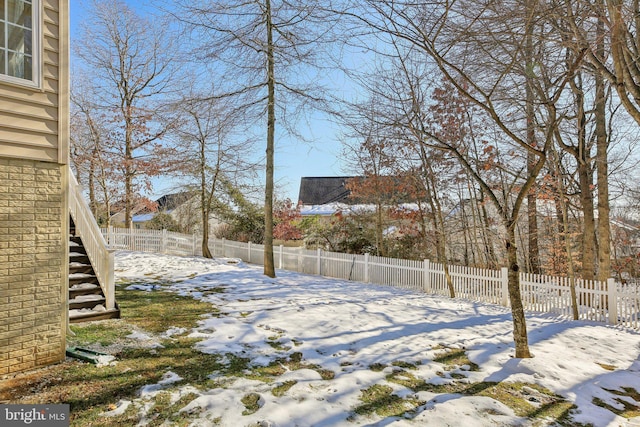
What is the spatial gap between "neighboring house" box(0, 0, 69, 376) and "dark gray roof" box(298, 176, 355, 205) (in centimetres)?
1928

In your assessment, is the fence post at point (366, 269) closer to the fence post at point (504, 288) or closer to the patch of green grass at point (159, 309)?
the fence post at point (504, 288)

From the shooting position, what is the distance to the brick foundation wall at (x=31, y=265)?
313 centimetres

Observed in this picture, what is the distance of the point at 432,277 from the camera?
8.84 m

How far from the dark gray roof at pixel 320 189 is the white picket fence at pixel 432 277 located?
10359 millimetres

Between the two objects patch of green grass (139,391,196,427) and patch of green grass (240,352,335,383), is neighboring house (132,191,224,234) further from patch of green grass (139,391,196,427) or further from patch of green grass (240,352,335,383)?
patch of green grass (139,391,196,427)

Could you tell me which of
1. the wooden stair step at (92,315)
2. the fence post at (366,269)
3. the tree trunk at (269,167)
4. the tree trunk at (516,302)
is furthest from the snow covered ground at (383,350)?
the fence post at (366,269)

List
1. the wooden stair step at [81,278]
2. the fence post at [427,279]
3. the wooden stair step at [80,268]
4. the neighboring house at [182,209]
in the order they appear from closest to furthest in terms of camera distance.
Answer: the wooden stair step at [81,278]
the wooden stair step at [80,268]
the fence post at [427,279]
the neighboring house at [182,209]

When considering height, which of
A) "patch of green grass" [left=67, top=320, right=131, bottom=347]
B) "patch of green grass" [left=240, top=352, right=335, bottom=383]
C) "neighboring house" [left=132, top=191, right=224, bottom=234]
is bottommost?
"patch of green grass" [left=240, top=352, right=335, bottom=383]

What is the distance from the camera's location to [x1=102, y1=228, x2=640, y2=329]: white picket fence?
636cm

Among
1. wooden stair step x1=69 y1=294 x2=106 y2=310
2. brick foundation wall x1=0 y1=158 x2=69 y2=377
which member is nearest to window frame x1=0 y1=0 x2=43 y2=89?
brick foundation wall x1=0 y1=158 x2=69 y2=377

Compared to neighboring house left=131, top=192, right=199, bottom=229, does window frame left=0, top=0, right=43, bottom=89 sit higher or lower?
higher

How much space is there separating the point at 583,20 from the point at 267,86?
7224 millimetres

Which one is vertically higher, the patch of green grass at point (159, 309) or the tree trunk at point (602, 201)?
the tree trunk at point (602, 201)

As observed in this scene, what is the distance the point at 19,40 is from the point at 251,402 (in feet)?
13.8
